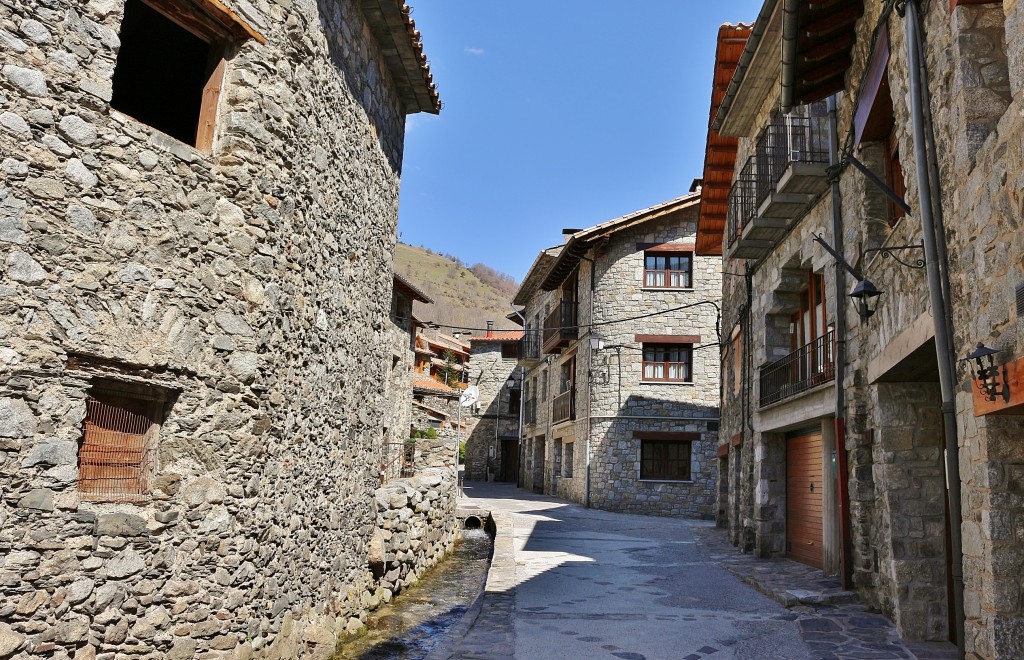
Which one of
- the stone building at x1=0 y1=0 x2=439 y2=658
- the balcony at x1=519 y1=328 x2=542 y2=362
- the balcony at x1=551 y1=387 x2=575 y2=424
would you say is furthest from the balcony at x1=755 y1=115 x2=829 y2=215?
the balcony at x1=519 y1=328 x2=542 y2=362

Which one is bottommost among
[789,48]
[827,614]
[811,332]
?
[827,614]

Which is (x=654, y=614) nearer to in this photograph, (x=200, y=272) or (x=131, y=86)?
(x=200, y=272)

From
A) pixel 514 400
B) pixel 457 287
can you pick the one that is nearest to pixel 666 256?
pixel 514 400

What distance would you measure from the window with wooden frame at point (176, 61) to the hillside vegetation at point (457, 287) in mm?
58651

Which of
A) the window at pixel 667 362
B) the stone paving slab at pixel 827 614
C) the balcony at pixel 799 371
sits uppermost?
the window at pixel 667 362

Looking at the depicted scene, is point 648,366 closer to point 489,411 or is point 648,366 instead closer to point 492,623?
point 492,623

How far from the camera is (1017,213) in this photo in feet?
12.7

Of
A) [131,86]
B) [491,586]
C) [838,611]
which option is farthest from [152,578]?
[838,611]

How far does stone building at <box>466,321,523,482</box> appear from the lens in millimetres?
36125

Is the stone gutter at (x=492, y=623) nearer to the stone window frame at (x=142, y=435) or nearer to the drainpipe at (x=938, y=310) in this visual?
the stone window frame at (x=142, y=435)

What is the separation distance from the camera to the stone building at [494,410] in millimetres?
36125

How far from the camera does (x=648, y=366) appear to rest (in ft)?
70.7

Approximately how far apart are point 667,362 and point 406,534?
13.0 m

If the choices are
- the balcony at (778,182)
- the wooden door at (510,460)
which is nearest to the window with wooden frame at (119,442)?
the balcony at (778,182)
